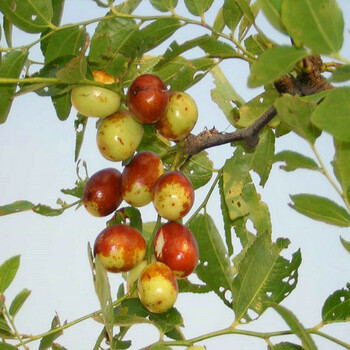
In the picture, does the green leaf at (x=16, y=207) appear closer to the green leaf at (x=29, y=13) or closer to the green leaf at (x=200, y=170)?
the green leaf at (x=29, y=13)

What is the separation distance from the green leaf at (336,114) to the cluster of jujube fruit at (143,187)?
1.70 feet

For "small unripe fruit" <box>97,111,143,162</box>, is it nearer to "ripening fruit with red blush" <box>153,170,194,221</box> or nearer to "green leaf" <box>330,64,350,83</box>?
"ripening fruit with red blush" <box>153,170,194,221</box>

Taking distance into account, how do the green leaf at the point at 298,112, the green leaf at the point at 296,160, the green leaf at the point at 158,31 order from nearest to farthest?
the green leaf at the point at 298,112 → the green leaf at the point at 296,160 → the green leaf at the point at 158,31

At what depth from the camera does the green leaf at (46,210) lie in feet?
5.16

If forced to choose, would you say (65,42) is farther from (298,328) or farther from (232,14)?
(298,328)

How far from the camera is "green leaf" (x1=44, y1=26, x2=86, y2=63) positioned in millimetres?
1434

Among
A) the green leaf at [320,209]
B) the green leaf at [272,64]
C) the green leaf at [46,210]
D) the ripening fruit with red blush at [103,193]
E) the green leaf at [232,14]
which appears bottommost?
the green leaf at [320,209]

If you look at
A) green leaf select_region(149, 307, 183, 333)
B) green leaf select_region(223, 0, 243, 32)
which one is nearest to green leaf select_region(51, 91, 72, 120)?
green leaf select_region(223, 0, 243, 32)

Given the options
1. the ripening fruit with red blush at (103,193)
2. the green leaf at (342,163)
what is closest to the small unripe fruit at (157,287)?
the ripening fruit with red blush at (103,193)

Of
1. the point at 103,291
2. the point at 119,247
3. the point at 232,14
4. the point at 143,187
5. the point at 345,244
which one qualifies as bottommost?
the point at 345,244

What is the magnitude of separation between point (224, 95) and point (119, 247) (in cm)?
69

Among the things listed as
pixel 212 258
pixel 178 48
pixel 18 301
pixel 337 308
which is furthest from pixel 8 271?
pixel 337 308

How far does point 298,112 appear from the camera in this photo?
1.05 meters

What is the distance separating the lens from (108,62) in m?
1.45
